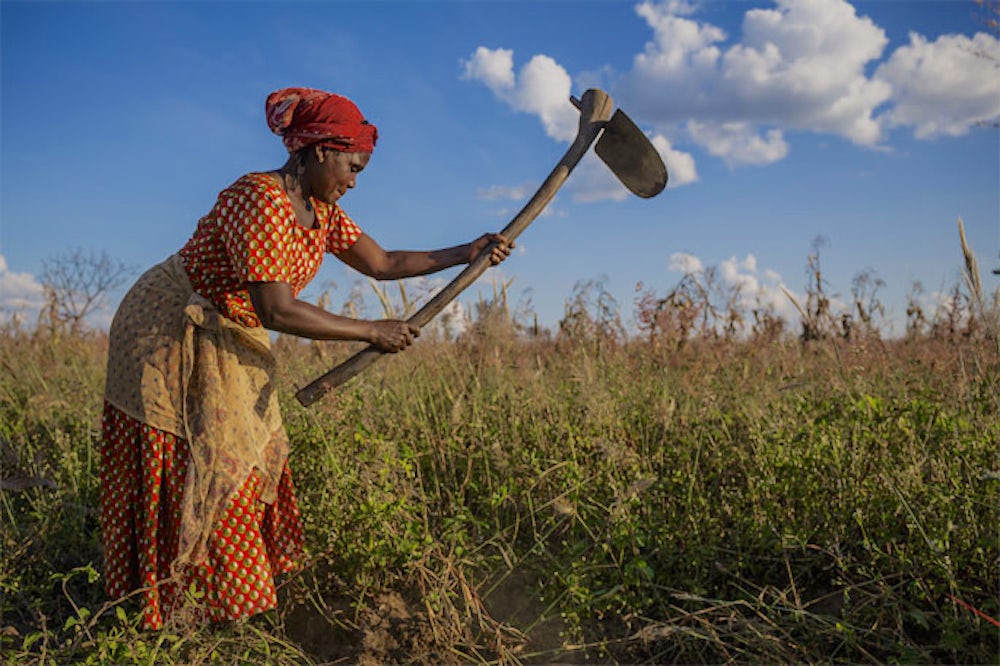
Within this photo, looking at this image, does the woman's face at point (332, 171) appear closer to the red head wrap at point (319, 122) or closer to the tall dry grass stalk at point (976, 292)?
the red head wrap at point (319, 122)

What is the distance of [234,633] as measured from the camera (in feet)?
8.95

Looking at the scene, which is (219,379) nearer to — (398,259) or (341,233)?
(341,233)

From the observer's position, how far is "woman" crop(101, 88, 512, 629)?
236 centimetres

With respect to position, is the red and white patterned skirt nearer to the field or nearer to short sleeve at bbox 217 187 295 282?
the field

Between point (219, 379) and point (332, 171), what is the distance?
768 mm

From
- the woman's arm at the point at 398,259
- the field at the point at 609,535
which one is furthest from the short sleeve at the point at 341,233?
the field at the point at 609,535

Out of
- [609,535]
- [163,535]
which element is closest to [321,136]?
[163,535]

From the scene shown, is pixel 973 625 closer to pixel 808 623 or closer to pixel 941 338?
pixel 808 623

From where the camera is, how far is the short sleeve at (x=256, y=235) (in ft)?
7.42

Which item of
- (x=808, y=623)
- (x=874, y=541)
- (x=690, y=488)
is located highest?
(x=690, y=488)

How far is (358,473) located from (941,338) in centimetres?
394

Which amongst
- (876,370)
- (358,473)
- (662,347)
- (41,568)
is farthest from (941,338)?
(41,568)

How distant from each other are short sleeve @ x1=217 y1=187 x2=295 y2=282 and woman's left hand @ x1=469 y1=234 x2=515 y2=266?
716mm

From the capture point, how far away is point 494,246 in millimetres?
2740
